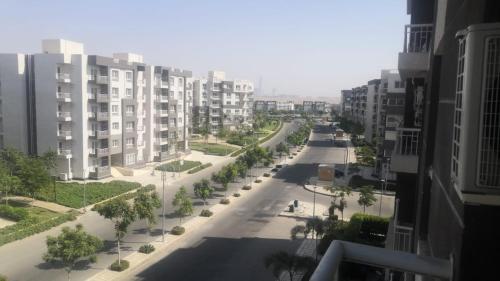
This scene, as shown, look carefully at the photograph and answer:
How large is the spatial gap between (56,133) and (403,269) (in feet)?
108

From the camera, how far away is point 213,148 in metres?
55.6

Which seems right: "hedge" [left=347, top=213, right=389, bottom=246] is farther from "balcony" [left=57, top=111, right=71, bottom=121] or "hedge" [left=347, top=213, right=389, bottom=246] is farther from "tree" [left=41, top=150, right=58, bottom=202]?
"balcony" [left=57, top=111, right=71, bottom=121]

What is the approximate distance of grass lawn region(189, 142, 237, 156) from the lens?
171 feet

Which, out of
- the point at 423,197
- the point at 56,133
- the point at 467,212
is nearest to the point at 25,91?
the point at 56,133

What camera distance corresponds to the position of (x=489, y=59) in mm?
2703

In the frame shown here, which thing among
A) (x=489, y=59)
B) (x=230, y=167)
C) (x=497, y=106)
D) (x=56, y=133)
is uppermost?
(x=489, y=59)

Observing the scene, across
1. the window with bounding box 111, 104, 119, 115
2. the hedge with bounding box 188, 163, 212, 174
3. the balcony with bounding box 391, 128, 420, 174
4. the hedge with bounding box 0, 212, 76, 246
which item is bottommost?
the hedge with bounding box 0, 212, 76, 246

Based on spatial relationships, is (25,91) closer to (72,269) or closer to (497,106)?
(72,269)

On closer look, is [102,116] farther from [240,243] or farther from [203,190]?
[240,243]

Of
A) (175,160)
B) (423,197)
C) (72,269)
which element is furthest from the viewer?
(175,160)

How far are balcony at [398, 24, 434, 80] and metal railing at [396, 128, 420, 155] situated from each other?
1.41 meters

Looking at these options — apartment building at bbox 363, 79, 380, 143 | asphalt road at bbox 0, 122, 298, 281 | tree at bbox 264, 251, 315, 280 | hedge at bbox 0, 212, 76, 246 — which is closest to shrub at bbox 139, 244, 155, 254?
asphalt road at bbox 0, 122, 298, 281

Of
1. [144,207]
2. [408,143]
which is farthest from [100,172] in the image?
[408,143]

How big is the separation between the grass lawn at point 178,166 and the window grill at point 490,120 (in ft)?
122
